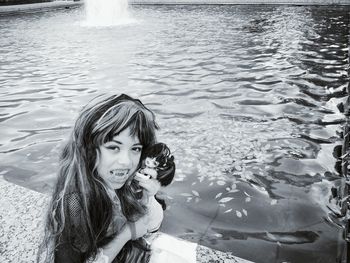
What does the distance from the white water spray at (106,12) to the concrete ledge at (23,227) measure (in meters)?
19.1

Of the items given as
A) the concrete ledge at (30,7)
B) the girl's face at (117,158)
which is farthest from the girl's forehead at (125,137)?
the concrete ledge at (30,7)

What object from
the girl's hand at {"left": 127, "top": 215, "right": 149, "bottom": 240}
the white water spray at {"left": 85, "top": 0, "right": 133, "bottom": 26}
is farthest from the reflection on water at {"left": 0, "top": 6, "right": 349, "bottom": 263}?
the white water spray at {"left": 85, "top": 0, "right": 133, "bottom": 26}

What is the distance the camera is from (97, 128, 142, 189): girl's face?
95.5 inches

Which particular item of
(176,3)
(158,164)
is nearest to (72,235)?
(158,164)

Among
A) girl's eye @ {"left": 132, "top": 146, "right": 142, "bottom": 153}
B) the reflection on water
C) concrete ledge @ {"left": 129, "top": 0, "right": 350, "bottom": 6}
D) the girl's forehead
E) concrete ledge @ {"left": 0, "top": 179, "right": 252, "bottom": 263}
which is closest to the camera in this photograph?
the girl's forehead

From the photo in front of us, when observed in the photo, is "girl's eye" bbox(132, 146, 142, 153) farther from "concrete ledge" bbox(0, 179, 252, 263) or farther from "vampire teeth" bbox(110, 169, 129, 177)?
"concrete ledge" bbox(0, 179, 252, 263)

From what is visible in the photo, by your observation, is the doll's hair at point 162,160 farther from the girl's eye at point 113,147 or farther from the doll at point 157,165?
the girl's eye at point 113,147

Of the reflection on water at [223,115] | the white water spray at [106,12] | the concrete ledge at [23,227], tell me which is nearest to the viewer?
the concrete ledge at [23,227]

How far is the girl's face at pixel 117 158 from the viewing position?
243cm

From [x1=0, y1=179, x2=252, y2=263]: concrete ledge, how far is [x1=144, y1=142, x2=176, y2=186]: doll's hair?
0.81 meters

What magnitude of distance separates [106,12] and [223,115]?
22.8 m

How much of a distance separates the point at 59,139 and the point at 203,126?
280 cm

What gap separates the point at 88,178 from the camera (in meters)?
→ 2.39

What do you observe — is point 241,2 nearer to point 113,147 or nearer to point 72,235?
point 113,147
